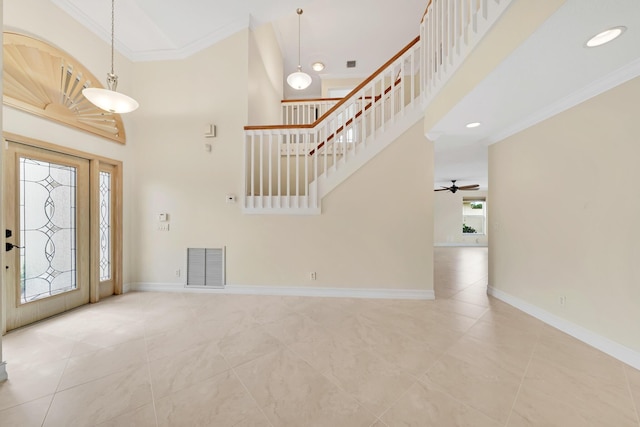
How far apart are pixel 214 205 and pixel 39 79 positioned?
7.52 feet

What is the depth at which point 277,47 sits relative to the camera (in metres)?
5.63

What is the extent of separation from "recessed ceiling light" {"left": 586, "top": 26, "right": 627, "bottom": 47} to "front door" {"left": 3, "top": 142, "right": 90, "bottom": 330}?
5.05 m

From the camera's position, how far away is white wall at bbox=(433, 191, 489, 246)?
1058 centimetres

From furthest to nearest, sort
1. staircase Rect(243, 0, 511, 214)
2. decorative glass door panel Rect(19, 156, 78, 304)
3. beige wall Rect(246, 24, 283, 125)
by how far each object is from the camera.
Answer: beige wall Rect(246, 24, 283, 125)
staircase Rect(243, 0, 511, 214)
decorative glass door panel Rect(19, 156, 78, 304)

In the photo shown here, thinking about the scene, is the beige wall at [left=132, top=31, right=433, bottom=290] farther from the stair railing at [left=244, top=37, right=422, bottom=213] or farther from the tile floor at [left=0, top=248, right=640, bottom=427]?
the tile floor at [left=0, top=248, right=640, bottom=427]

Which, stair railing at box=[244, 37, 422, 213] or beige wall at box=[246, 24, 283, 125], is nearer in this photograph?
stair railing at box=[244, 37, 422, 213]

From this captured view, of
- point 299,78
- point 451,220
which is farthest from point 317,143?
point 451,220

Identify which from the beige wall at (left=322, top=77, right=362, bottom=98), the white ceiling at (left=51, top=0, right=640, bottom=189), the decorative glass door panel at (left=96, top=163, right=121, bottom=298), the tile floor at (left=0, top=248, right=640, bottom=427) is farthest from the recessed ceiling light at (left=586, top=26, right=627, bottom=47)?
the beige wall at (left=322, top=77, right=362, bottom=98)

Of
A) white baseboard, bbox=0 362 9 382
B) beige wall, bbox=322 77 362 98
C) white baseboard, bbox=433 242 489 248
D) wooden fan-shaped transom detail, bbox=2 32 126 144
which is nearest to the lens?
white baseboard, bbox=0 362 9 382

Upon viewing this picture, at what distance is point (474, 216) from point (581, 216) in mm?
9529

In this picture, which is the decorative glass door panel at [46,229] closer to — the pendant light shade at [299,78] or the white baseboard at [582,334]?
the pendant light shade at [299,78]

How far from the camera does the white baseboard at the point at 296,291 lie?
11.8ft

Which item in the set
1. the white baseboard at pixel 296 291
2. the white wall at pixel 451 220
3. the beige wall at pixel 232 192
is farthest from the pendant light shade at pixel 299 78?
the white wall at pixel 451 220

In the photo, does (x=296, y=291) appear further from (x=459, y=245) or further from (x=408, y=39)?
(x=459, y=245)
